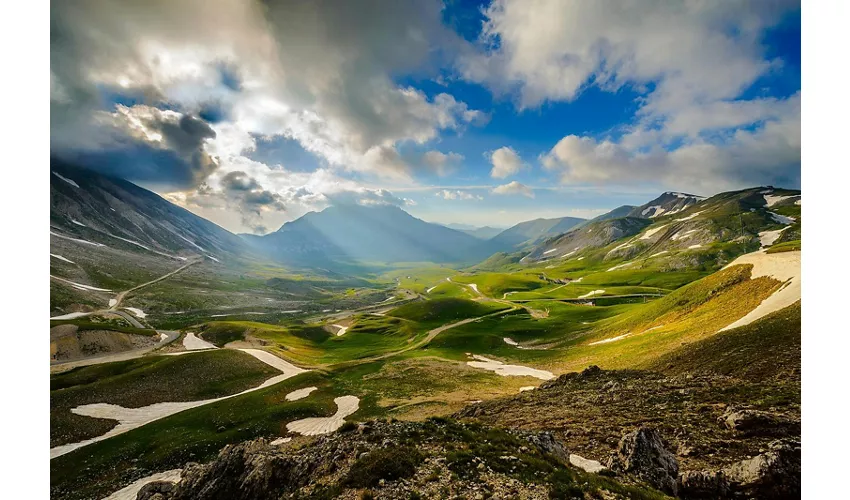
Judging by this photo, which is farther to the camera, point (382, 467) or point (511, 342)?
point (511, 342)

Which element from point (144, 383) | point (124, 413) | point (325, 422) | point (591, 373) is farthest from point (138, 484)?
point (591, 373)

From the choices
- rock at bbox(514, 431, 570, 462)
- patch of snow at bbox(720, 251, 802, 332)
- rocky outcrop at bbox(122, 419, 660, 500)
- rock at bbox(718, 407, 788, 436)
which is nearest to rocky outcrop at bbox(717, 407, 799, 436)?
rock at bbox(718, 407, 788, 436)

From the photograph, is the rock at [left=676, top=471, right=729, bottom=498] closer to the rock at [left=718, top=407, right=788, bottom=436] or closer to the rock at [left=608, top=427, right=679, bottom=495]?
the rock at [left=608, top=427, right=679, bottom=495]

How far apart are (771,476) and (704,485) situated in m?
1.94

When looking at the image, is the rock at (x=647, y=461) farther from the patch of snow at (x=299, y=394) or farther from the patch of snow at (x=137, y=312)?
the patch of snow at (x=137, y=312)

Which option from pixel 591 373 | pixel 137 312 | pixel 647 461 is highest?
pixel 647 461

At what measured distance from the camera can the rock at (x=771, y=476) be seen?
10.4 metres

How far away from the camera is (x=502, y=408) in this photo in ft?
83.0

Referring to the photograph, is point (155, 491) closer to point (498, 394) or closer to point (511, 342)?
point (498, 394)

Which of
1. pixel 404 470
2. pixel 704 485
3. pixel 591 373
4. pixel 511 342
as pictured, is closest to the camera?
pixel 704 485

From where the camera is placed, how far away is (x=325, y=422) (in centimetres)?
3362

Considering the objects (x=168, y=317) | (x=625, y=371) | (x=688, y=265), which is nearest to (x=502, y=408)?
(x=625, y=371)

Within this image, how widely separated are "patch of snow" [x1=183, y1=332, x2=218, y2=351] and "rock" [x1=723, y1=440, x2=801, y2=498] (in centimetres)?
10189
